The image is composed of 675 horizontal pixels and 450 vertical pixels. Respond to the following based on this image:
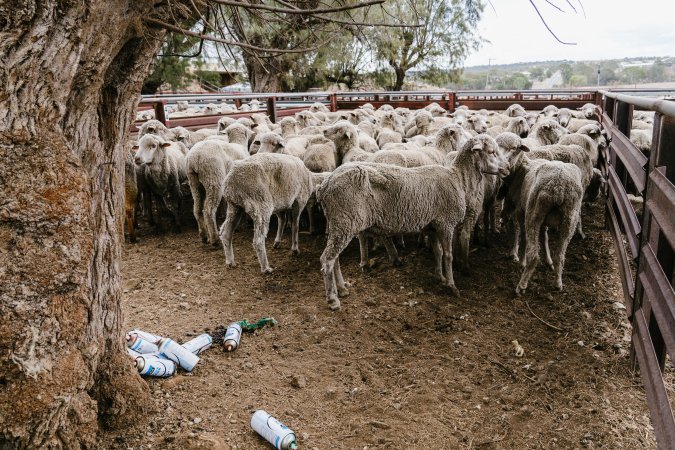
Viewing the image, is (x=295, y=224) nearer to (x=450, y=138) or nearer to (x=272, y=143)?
(x=272, y=143)

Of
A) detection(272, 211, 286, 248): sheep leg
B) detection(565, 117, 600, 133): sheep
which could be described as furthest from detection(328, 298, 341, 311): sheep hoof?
detection(565, 117, 600, 133): sheep

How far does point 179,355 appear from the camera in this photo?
3.44m

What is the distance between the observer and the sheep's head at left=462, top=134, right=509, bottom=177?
17.5 feet

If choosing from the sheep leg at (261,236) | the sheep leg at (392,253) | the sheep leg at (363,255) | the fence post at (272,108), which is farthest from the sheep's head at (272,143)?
the fence post at (272,108)

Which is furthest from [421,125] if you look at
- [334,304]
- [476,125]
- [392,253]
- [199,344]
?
[199,344]

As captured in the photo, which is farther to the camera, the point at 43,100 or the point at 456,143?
the point at 456,143

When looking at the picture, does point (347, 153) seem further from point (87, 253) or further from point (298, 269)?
point (87, 253)

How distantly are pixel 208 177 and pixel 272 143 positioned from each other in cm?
117

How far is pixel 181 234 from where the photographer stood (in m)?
7.36

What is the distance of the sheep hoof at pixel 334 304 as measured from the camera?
184 inches

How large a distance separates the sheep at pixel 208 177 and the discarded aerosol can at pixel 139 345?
3.05m

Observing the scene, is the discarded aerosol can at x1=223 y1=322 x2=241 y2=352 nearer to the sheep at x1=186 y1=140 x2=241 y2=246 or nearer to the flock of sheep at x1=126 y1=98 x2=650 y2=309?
the flock of sheep at x1=126 y1=98 x2=650 y2=309

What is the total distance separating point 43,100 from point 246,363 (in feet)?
7.82

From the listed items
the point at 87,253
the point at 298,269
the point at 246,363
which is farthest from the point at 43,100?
the point at 298,269
